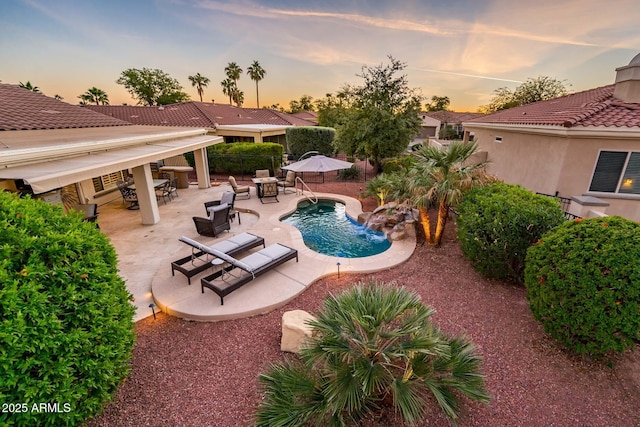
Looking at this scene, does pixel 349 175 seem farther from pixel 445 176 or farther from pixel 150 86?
pixel 150 86

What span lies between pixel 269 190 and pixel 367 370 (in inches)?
464

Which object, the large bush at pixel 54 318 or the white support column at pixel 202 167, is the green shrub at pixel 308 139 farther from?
the large bush at pixel 54 318

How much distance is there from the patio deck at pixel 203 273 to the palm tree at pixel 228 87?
2195 inches

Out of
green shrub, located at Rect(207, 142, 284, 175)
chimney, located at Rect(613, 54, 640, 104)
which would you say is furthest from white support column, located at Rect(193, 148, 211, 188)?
chimney, located at Rect(613, 54, 640, 104)

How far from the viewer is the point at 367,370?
9.60ft

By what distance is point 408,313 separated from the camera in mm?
3441

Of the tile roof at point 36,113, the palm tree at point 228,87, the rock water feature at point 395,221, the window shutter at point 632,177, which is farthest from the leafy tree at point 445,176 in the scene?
the palm tree at point 228,87

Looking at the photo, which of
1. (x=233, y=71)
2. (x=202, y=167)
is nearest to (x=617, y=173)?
(x=202, y=167)

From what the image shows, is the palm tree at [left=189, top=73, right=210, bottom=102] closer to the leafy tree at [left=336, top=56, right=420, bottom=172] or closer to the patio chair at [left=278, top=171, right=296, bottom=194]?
the leafy tree at [left=336, top=56, right=420, bottom=172]

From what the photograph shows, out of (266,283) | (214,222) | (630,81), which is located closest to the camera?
(266,283)

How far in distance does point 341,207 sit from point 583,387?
10.5 metres

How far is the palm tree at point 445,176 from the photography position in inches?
297

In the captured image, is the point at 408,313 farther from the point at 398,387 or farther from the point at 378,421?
the point at 378,421

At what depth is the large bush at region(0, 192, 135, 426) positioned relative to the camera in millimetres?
2377
